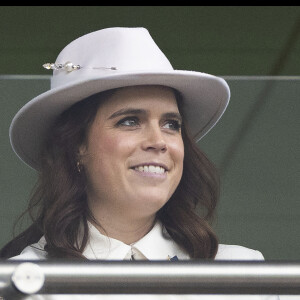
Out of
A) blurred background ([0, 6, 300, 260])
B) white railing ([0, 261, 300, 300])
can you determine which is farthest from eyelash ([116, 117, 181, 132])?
blurred background ([0, 6, 300, 260])

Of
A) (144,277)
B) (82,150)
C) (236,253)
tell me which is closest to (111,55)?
(82,150)

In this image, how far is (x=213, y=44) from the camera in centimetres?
392

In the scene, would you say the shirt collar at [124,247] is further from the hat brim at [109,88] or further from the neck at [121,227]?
the hat brim at [109,88]

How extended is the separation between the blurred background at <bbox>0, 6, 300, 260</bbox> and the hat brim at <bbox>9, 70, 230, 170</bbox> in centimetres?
200

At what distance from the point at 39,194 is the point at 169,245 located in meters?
0.27

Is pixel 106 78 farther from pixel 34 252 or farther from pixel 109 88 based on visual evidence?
pixel 34 252

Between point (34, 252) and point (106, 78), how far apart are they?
0.33 m

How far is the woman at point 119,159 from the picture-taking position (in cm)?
129

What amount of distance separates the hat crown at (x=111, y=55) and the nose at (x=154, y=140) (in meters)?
0.12

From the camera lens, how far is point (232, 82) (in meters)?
4.39

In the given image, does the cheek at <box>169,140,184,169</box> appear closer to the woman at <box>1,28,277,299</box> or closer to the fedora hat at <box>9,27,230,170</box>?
the woman at <box>1,28,277,299</box>

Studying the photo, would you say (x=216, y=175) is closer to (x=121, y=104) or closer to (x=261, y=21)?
(x=121, y=104)

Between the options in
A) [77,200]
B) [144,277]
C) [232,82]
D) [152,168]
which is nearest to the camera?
[144,277]

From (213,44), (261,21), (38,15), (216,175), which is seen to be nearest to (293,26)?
(261,21)
